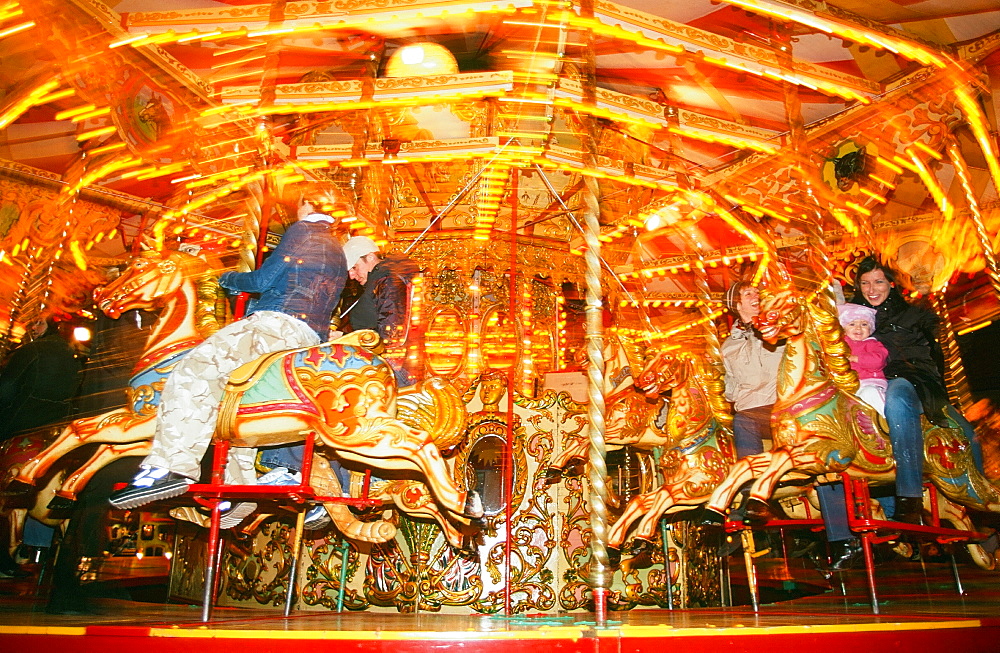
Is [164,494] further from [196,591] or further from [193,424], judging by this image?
[196,591]

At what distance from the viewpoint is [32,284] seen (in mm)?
6105

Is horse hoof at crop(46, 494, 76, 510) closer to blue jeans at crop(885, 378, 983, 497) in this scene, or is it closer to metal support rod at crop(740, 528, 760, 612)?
metal support rod at crop(740, 528, 760, 612)

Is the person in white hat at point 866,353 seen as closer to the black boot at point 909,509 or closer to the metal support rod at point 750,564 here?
the black boot at point 909,509

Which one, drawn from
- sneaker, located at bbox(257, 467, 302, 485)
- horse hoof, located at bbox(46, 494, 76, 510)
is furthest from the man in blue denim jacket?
horse hoof, located at bbox(46, 494, 76, 510)

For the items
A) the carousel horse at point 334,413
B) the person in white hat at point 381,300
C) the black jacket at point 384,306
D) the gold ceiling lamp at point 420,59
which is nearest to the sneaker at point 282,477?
the carousel horse at point 334,413

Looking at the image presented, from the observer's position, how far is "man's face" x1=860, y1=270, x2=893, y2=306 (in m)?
5.15

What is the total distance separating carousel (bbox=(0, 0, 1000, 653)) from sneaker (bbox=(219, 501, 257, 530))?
9 centimetres

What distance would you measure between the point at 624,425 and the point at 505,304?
1854 mm

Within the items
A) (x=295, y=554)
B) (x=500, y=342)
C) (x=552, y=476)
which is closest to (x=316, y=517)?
(x=295, y=554)

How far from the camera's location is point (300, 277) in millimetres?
4074

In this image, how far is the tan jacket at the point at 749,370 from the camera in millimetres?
5613

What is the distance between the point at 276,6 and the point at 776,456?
4.22 meters

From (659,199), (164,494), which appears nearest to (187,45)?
(164,494)

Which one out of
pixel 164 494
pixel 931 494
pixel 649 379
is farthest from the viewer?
pixel 649 379
